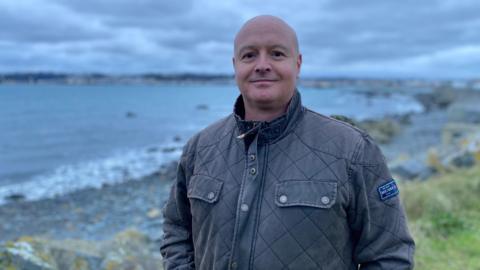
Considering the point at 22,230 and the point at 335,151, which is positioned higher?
the point at 335,151

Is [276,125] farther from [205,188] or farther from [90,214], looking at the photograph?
[90,214]

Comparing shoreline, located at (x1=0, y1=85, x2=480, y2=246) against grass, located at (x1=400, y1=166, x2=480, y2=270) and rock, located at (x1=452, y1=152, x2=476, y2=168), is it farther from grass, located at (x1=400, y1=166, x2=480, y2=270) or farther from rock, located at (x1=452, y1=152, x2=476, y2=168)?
grass, located at (x1=400, y1=166, x2=480, y2=270)

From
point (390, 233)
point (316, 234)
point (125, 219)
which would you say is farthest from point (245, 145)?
point (125, 219)

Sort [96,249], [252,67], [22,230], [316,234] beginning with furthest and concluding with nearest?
[22,230] < [96,249] < [252,67] < [316,234]

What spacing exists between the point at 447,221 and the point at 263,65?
497 cm

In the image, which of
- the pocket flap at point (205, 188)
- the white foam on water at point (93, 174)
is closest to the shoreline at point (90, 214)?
→ the white foam on water at point (93, 174)

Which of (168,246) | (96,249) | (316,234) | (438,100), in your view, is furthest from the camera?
(438,100)

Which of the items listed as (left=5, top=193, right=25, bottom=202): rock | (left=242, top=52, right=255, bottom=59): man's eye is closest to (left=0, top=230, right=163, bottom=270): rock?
(left=242, top=52, right=255, bottom=59): man's eye

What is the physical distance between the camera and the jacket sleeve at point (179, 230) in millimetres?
2496

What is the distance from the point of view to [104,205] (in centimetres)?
1482

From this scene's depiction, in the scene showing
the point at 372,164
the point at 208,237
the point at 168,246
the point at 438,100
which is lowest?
the point at 438,100

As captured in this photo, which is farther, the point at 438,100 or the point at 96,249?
the point at 438,100

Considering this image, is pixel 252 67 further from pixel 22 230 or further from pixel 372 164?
pixel 22 230

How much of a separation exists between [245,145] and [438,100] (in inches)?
2812
